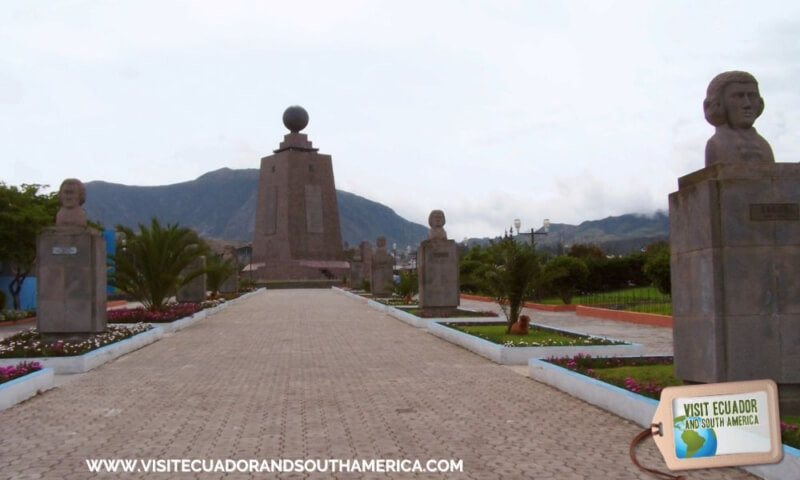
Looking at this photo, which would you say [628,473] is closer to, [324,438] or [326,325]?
[324,438]

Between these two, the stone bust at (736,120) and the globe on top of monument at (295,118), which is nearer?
the stone bust at (736,120)

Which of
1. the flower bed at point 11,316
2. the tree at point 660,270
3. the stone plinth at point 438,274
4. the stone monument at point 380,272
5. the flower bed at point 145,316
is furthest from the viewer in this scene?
the stone monument at point 380,272

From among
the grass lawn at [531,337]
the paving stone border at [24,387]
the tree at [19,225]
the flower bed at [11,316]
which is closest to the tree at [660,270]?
the grass lawn at [531,337]

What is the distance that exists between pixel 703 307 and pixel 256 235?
180 ft

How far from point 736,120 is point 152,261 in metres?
14.5

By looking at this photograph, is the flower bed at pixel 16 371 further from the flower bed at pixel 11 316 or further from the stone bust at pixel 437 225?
the flower bed at pixel 11 316

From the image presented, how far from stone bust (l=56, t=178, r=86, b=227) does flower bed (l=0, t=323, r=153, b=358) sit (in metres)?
1.89

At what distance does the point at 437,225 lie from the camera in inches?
752

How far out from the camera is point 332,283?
55.8m

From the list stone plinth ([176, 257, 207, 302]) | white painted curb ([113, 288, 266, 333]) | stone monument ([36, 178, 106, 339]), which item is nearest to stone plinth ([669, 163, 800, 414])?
stone monument ([36, 178, 106, 339])

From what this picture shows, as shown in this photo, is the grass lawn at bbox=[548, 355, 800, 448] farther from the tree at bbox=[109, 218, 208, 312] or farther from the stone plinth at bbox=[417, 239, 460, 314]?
the tree at bbox=[109, 218, 208, 312]

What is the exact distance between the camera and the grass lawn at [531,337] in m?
11.3

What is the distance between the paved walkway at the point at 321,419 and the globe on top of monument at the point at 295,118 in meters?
48.0

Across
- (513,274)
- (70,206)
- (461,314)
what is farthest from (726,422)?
(461,314)
